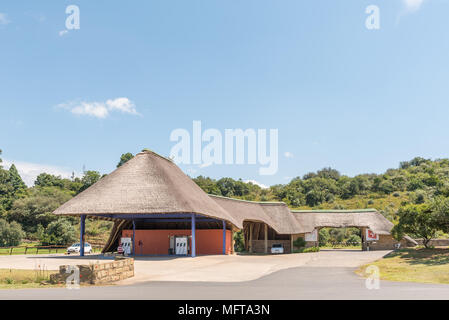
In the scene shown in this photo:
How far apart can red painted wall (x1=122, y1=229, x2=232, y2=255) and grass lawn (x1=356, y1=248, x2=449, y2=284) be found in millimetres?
16984

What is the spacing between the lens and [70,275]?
57.0ft

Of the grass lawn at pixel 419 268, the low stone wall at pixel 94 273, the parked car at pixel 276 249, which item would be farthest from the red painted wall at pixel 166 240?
the low stone wall at pixel 94 273

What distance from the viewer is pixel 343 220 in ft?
184

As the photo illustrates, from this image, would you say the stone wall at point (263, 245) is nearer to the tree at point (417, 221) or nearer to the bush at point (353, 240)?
the bush at point (353, 240)

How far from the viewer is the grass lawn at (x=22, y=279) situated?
17.0 metres

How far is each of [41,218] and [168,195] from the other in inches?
1877

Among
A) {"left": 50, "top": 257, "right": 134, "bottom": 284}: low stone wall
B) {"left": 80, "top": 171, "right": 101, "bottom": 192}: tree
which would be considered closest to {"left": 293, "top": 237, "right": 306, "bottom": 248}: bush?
{"left": 50, "top": 257, "right": 134, "bottom": 284}: low stone wall

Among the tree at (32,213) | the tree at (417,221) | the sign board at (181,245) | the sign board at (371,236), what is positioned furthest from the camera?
the tree at (32,213)

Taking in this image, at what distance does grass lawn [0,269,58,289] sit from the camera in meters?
17.0

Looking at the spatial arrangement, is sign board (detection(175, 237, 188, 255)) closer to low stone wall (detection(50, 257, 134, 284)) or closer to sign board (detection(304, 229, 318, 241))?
sign board (detection(304, 229, 318, 241))

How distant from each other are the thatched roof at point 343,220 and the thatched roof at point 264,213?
7.56 ft

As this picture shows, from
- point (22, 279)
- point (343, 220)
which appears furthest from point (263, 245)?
point (22, 279)
